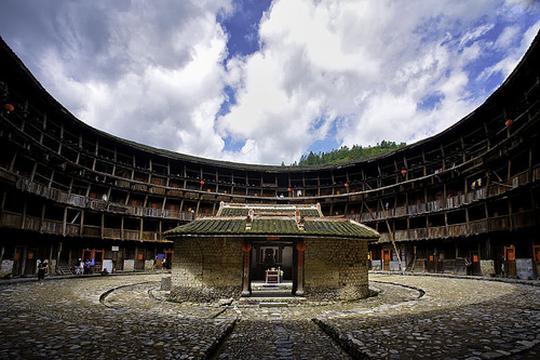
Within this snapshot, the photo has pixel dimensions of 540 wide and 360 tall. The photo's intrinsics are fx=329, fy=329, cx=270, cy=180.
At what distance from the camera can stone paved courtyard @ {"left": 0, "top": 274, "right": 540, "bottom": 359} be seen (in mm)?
6715

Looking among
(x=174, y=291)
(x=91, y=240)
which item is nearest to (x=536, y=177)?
(x=174, y=291)

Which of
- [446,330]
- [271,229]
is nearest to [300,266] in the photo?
[271,229]

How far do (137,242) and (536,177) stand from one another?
3852cm

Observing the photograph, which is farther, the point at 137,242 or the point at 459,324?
the point at 137,242

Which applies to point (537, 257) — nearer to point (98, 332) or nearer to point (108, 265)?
point (98, 332)

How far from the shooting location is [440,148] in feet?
121

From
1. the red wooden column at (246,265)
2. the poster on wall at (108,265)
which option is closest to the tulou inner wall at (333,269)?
the red wooden column at (246,265)

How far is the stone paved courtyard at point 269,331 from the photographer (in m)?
6.71

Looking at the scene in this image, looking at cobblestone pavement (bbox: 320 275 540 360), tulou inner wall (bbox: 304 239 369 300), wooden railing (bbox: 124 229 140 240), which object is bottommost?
cobblestone pavement (bbox: 320 275 540 360)

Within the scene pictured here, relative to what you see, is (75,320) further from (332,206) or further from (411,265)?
(332,206)

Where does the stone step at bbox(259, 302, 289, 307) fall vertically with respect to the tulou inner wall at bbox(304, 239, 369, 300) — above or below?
below

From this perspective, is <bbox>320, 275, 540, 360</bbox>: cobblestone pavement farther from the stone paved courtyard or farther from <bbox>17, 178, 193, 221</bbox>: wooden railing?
<bbox>17, 178, 193, 221</bbox>: wooden railing

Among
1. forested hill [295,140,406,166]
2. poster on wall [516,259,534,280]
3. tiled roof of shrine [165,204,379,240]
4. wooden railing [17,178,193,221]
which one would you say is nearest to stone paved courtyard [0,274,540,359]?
tiled roof of shrine [165,204,379,240]

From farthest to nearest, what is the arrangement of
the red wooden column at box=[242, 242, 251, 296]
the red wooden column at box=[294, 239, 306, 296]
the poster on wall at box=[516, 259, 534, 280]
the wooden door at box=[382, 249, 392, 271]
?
1. the wooden door at box=[382, 249, 392, 271]
2. the poster on wall at box=[516, 259, 534, 280]
3. the red wooden column at box=[242, 242, 251, 296]
4. the red wooden column at box=[294, 239, 306, 296]
